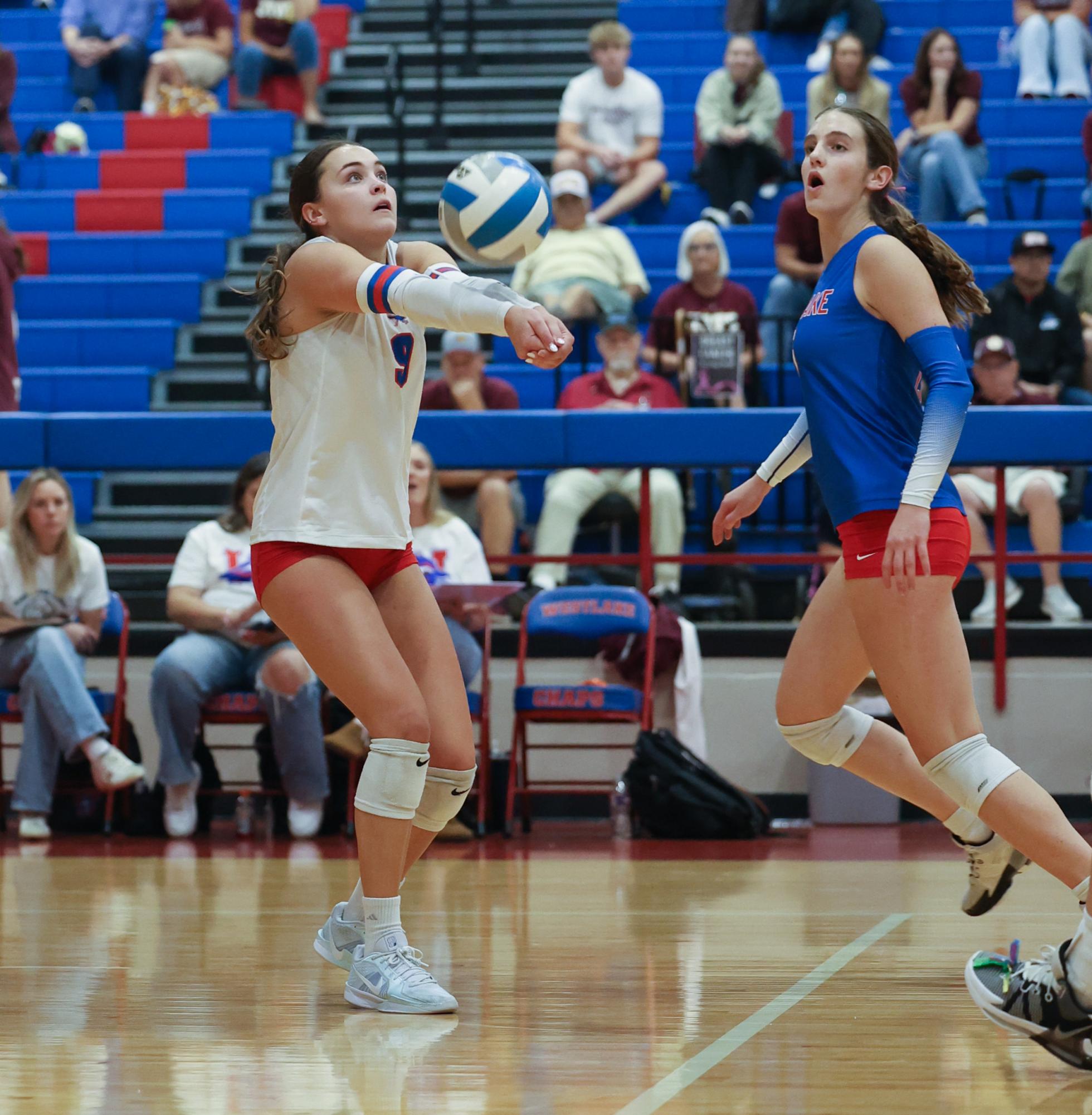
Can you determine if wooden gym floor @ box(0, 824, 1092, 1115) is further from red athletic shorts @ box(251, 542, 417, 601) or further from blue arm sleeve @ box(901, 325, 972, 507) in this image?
blue arm sleeve @ box(901, 325, 972, 507)

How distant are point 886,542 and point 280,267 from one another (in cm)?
147

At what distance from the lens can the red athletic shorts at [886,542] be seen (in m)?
3.41

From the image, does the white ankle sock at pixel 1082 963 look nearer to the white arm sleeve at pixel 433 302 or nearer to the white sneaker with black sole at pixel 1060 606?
the white arm sleeve at pixel 433 302

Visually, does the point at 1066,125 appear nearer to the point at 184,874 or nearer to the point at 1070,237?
the point at 1070,237

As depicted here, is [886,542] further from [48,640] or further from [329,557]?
[48,640]

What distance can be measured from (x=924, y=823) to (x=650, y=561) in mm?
1685

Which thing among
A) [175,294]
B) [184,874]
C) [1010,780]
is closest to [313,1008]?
[1010,780]

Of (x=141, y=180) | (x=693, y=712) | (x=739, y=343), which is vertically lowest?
(x=693, y=712)

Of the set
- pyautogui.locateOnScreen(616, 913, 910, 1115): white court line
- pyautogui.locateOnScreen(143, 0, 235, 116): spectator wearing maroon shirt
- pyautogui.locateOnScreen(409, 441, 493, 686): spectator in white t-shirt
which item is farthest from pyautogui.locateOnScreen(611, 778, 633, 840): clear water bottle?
pyautogui.locateOnScreen(143, 0, 235, 116): spectator wearing maroon shirt

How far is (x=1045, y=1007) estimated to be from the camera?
301 centimetres

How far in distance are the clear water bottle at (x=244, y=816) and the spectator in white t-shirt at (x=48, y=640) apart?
0.44 m

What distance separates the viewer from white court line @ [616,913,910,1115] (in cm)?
280

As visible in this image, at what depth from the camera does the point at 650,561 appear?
298 inches

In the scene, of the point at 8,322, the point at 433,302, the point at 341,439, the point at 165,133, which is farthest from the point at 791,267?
the point at 433,302
